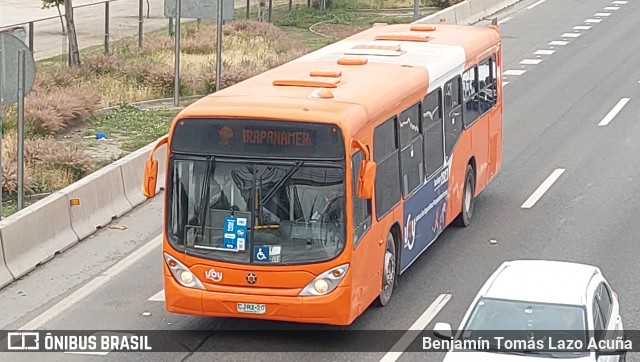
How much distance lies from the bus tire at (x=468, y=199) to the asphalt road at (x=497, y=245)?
19 centimetres

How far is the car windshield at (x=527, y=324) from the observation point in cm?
1159

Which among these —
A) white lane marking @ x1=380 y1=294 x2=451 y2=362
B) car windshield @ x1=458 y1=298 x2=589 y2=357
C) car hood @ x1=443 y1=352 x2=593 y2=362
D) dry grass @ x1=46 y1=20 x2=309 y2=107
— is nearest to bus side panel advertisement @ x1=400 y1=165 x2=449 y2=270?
white lane marking @ x1=380 y1=294 x2=451 y2=362

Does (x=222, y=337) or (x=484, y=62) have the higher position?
(x=484, y=62)

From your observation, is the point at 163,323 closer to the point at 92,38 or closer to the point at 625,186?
the point at 625,186

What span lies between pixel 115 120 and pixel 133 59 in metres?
7.58

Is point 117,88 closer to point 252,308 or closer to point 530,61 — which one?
point 530,61

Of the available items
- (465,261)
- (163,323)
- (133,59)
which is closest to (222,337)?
(163,323)

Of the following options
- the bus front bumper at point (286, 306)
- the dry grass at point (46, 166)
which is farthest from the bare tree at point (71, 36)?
the bus front bumper at point (286, 306)

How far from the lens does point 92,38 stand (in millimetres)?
39312

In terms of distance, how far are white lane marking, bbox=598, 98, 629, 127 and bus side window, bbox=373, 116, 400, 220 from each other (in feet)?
39.0

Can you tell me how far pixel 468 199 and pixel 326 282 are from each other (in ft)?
20.7

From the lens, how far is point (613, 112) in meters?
27.6

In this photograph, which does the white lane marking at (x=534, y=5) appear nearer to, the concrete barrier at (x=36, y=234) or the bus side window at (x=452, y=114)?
the bus side window at (x=452, y=114)

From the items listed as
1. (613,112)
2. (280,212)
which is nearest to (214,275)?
(280,212)
